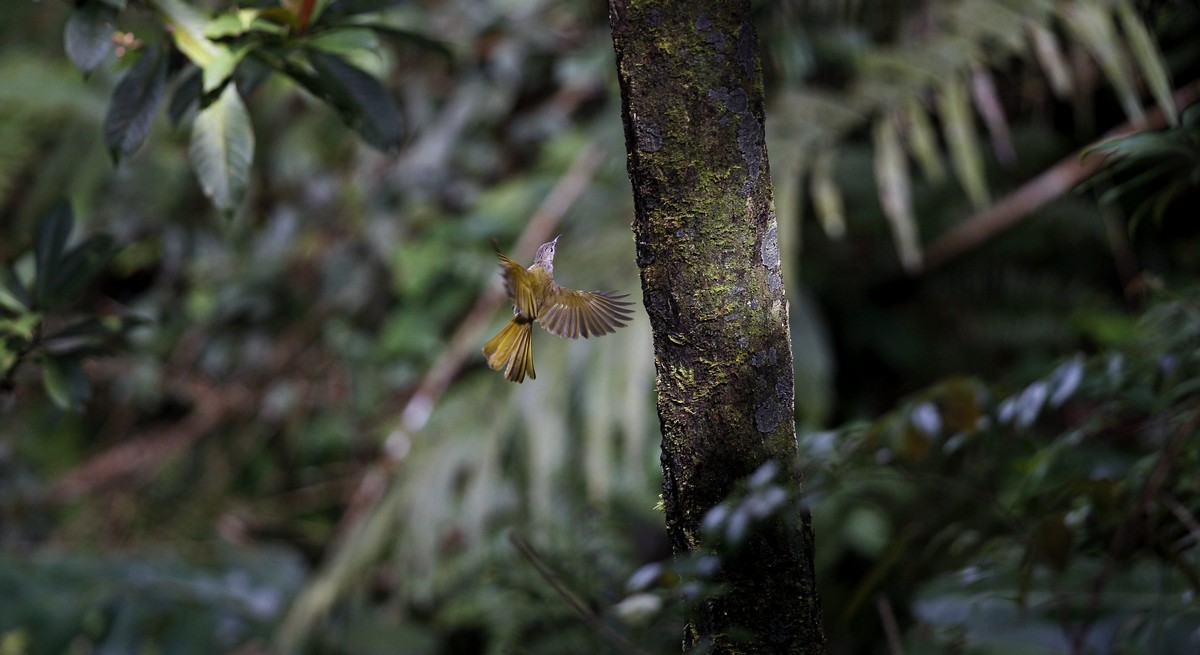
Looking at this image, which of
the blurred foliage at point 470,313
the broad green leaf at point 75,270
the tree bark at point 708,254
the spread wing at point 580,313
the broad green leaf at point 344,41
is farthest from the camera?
the blurred foliage at point 470,313

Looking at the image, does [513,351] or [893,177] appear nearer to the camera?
[513,351]

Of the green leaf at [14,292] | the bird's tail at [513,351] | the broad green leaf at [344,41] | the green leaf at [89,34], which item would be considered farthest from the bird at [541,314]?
the green leaf at [14,292]

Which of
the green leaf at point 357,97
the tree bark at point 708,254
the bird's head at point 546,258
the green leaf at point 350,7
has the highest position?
the green leaf at point 350,7

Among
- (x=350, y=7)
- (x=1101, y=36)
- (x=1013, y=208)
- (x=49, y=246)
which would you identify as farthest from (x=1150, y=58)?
(x=49, y=246)

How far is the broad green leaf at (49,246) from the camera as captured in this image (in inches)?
27.7

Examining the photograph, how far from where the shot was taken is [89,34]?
0.60m

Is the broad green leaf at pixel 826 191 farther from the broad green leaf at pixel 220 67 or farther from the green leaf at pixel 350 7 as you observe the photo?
the broad green leaf at pixel 220 67

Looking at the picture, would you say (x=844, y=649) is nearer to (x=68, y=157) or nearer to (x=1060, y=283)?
(x=1060, y=283)

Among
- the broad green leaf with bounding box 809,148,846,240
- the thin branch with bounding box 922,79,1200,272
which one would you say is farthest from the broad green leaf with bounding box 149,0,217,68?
the thin branch with bounding box 922,79,1200,272

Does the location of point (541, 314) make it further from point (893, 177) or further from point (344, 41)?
point (893, 177)

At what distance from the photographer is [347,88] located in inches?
25.3

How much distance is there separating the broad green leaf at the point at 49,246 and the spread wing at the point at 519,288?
0.41 m

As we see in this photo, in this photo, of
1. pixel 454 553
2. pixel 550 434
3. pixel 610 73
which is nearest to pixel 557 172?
pixel 610 73

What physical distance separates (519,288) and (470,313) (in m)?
1.56
